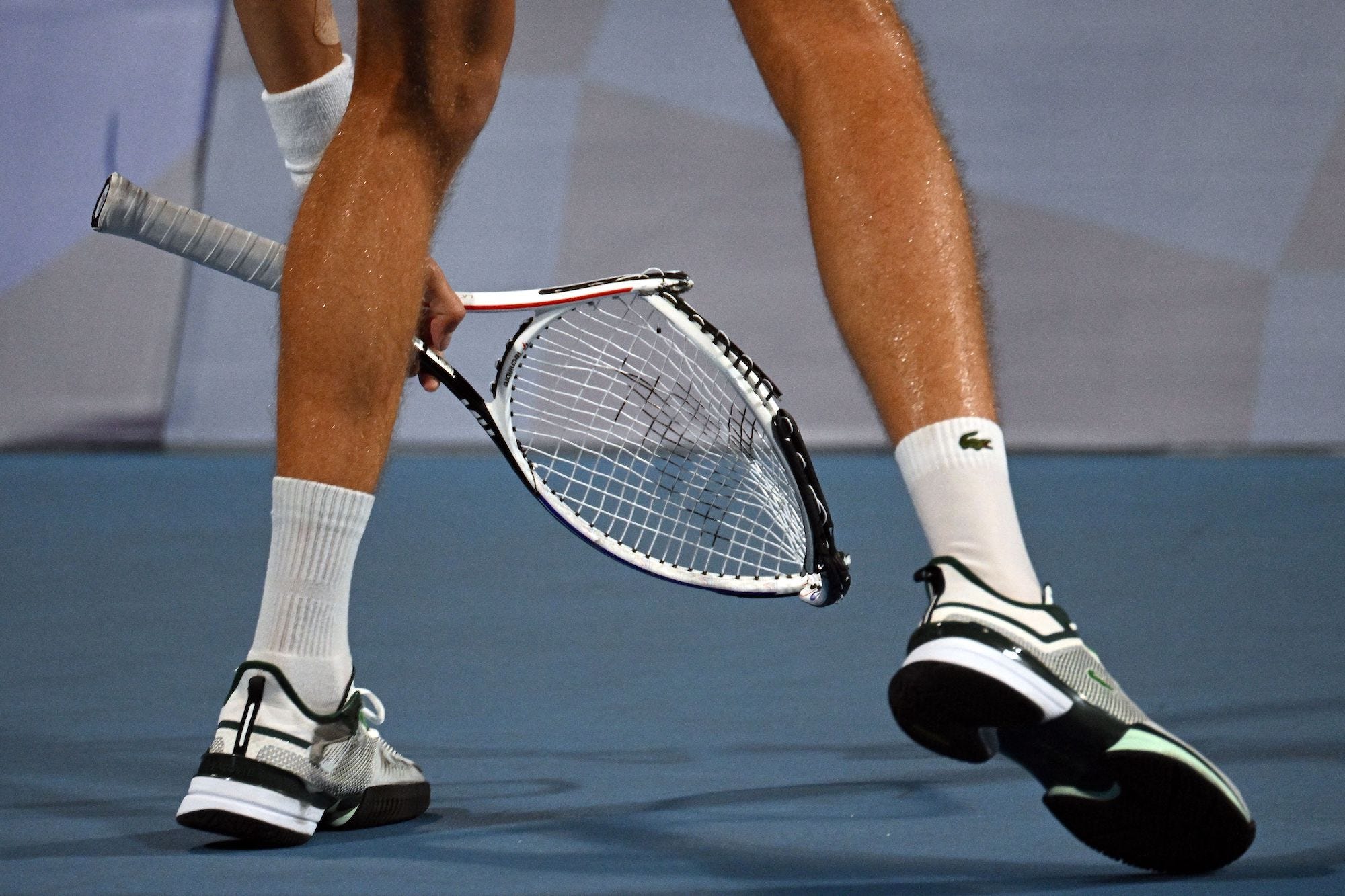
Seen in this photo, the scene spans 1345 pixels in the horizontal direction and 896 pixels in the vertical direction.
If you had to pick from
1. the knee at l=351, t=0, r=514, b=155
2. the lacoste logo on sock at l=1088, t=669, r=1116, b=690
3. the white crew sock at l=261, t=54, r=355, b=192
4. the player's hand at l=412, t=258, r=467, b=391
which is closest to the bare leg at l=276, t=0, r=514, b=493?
the knee at l=351, t=0, r=514, b=155

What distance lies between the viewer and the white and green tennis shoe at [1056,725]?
851 millimetres

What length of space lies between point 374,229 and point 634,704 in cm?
58

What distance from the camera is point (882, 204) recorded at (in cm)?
99

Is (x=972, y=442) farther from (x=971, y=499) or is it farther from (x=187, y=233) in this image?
(x=187, y=233)

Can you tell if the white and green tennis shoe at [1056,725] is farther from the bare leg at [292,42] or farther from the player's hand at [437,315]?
the bare leg at [292,42]

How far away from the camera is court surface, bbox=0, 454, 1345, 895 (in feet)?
3.37

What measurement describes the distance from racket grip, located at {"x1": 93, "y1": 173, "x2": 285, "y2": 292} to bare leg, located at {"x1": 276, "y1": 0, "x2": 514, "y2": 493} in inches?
7.7

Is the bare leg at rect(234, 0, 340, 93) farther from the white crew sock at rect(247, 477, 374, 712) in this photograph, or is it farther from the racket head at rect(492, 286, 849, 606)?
the white crew sock at rect(247, 477, 374, 712)

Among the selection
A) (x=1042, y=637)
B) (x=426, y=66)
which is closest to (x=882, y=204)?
(x=1042, y=637)

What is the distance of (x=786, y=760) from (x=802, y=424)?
3.11m

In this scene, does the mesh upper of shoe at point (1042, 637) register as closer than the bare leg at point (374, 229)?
Yes

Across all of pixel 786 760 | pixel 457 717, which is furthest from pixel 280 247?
pixel 786 760

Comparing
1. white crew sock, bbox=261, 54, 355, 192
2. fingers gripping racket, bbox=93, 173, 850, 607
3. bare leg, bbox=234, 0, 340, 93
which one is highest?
bare leg, bbox=234, 0, 340, 93

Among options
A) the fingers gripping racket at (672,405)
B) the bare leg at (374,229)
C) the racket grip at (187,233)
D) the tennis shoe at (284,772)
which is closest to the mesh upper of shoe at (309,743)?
the tennis shoe at (284,772)
